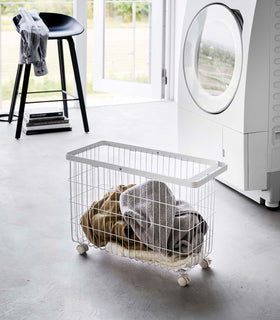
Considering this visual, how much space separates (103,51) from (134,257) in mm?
2867

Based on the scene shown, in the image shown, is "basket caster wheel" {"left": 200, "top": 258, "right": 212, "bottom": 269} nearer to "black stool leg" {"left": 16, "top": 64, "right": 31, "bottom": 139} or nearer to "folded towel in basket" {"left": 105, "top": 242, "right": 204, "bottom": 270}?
"folded towel in basket" {"left": 105, "top": 242, "right": 204, "bottom": 270}

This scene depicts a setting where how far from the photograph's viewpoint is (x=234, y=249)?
2203 mm

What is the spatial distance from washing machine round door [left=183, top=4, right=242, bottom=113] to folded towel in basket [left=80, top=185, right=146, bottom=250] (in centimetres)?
70

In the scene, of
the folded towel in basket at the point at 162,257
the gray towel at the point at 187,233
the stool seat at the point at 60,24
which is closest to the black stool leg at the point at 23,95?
the stool seat at the point at 60,24

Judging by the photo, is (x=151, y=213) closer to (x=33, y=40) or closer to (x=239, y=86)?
(x=239, y=86)

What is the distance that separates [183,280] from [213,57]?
1110 millimetres

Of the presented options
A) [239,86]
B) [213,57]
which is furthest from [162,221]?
[213,57]

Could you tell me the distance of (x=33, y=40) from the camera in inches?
138

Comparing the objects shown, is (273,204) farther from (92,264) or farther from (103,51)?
(103,51)

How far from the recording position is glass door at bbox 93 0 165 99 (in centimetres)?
462

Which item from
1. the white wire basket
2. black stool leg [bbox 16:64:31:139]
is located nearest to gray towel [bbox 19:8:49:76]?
black stool leg [bbox 16:64:31:139]

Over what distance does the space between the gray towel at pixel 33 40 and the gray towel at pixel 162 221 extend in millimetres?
1796

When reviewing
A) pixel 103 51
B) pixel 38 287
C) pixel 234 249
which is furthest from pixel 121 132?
pixel 38 287

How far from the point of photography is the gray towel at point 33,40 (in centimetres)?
351
